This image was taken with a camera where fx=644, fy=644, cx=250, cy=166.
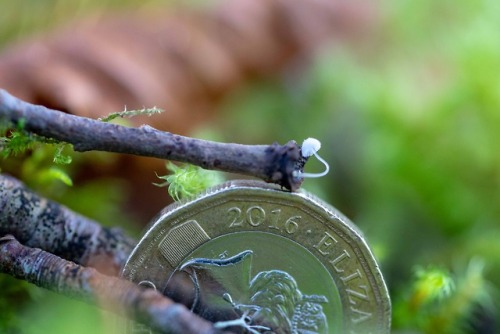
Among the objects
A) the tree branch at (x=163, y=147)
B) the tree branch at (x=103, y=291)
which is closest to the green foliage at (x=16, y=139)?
the tree branch at (x=163, y=147)

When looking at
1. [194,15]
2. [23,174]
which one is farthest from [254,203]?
[194,15]

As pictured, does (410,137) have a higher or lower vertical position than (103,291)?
higher

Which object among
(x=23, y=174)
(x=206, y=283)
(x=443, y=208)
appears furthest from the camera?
(x=443, y=208)

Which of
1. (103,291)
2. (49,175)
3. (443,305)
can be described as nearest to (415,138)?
(443,305)

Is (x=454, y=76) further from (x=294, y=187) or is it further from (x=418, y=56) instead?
(x=294, y=187)

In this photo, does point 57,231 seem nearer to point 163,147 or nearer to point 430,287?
point 163,147

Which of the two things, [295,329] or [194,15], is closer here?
[295,329]
